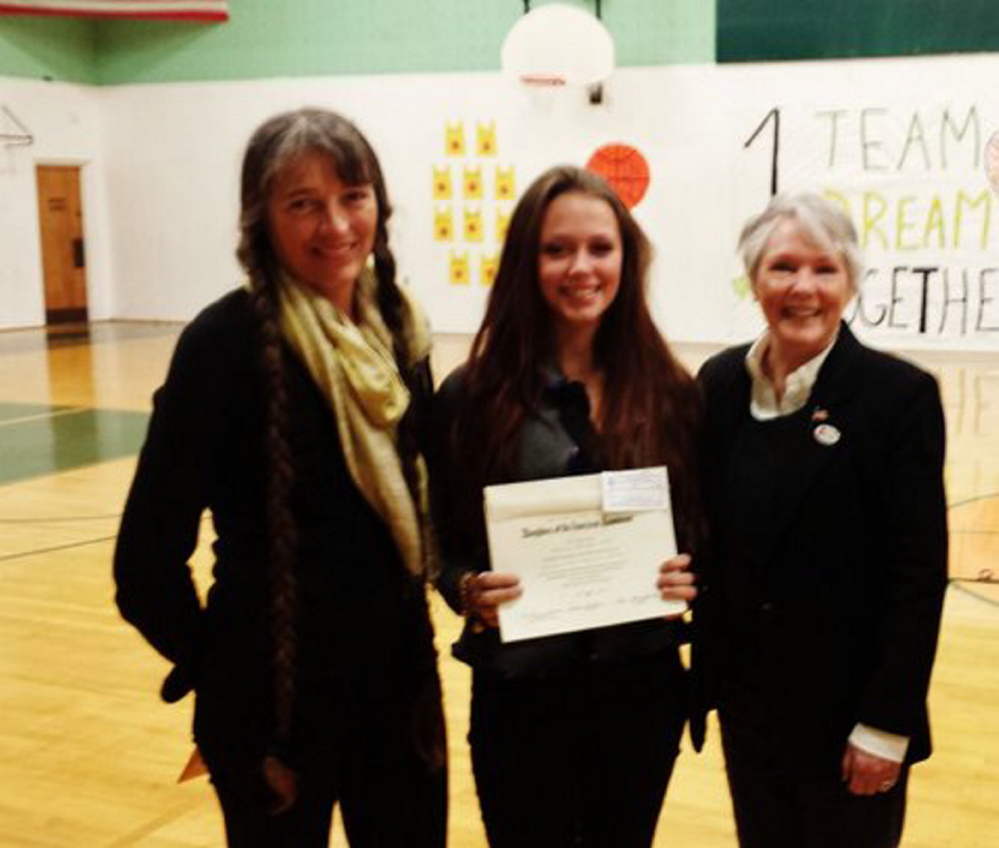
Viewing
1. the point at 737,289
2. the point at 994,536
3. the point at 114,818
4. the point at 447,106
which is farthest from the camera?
the point at 447,106

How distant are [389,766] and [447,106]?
45.1ft

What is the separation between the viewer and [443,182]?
15.3 meters

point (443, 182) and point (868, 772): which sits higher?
point (443, 182)

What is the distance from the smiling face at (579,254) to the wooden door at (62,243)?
53.5 feet

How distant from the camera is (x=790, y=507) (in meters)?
2.01

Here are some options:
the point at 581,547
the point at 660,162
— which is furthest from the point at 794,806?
the point at 660,162

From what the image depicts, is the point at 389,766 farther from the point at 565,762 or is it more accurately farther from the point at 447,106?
the point at 447,106

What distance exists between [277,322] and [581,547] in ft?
2.02

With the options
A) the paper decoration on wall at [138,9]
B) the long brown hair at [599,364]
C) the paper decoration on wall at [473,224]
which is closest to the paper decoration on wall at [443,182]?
the paper decoration on wall at [473,224]

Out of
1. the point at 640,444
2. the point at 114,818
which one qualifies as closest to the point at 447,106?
the point at 114,818

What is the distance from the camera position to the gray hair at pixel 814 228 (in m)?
1.99

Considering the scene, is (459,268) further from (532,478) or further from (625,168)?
(532,478)

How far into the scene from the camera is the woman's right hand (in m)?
2.05

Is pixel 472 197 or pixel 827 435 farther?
pixel 472 197
